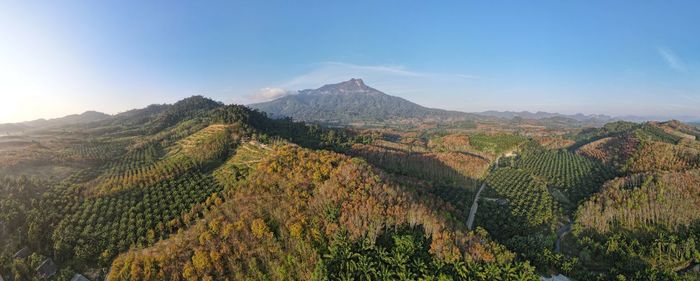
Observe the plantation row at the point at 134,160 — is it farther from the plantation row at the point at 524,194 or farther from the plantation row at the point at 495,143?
the plantation row at the point at 495,143

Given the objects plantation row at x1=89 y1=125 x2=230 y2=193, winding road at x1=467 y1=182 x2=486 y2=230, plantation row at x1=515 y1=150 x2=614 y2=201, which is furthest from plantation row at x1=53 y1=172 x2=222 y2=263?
plantation row at x1=515 y1=150 x2=614 y2=201

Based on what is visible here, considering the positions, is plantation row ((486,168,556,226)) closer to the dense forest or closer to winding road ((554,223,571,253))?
the dense forest

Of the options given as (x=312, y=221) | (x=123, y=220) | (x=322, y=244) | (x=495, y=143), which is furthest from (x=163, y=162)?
(x=495, y=143)

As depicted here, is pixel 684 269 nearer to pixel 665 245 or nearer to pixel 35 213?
pixel 665 245

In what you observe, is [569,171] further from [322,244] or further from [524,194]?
[322,244]

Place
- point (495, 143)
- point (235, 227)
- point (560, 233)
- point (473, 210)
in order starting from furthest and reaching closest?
point (495, 143)
point (473, 210)
point (560, 233)
point (235, 227)
